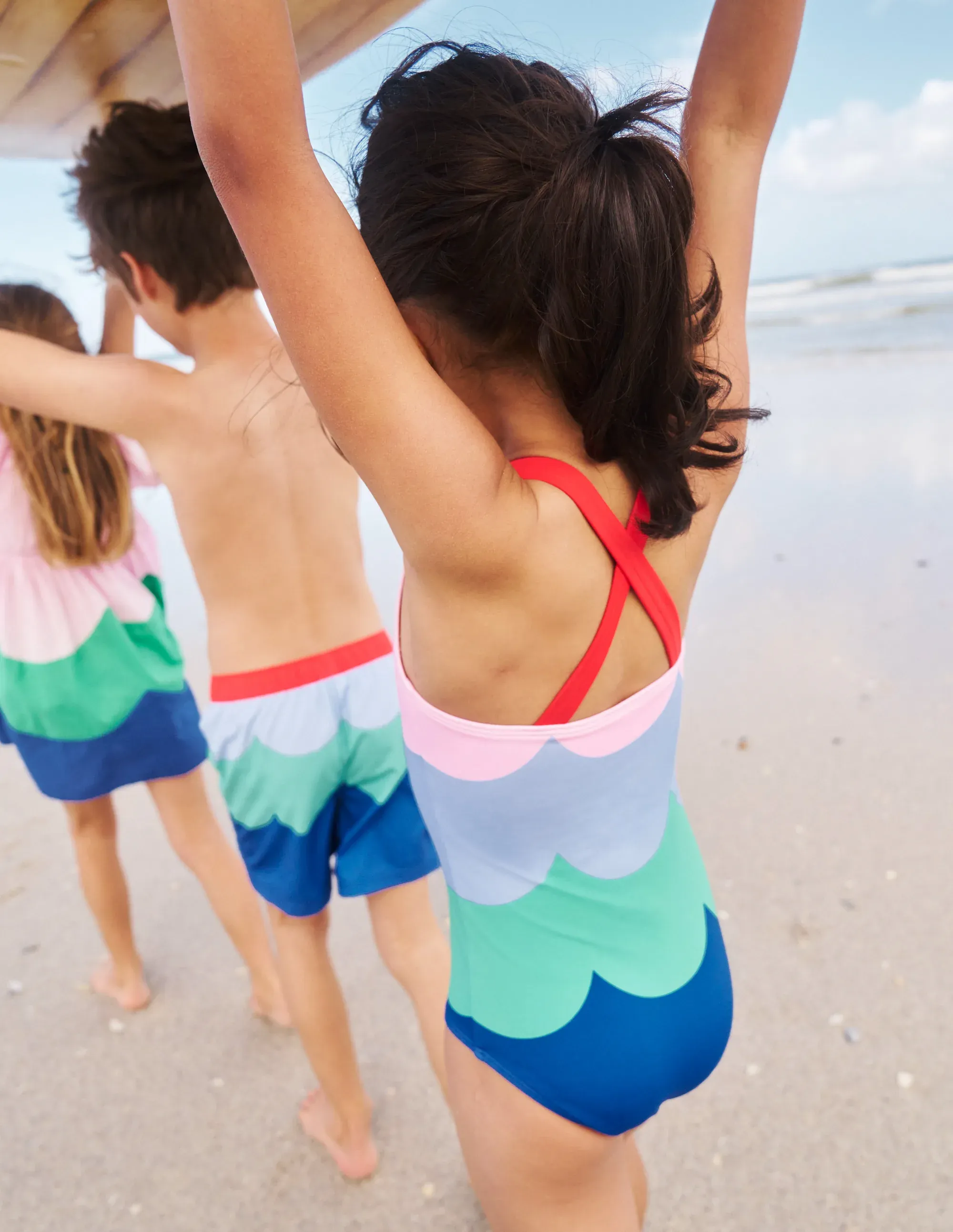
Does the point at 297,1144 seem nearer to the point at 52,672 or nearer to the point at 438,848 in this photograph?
the point at 52,672

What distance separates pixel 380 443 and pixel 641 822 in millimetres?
487

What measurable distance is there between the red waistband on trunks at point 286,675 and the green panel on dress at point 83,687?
44cm

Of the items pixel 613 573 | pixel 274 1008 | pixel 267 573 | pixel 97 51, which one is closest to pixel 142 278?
pixel 97 51

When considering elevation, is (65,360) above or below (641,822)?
above

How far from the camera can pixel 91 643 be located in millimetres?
1830

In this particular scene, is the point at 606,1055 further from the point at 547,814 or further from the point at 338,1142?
the point at 338,1142

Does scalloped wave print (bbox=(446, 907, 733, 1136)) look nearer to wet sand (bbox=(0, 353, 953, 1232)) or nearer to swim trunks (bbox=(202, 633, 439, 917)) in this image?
swim trunks (bbox=(202, 633, 439, 917))

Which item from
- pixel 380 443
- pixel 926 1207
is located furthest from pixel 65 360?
pixel 926 1207

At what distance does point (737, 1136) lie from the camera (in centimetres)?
165

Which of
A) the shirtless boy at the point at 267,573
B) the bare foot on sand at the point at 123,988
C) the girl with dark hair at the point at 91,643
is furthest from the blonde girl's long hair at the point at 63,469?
the bare foot on sand at the point at 123,988

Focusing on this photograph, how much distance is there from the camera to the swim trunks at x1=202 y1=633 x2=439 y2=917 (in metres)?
1.48

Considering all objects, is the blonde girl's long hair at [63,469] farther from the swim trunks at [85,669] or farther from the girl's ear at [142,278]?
the girl's ear at [142,278]

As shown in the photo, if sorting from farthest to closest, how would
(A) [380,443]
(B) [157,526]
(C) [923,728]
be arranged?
(B) [157,526] → (C) [923,728] → (A) [380,443]

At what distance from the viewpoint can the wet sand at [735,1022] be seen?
5.29 ft
